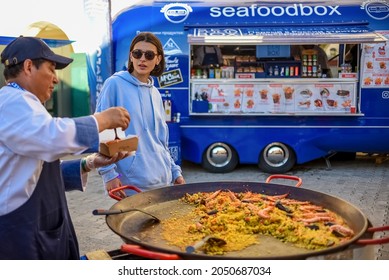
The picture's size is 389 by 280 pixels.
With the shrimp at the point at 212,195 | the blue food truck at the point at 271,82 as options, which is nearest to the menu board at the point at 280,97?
the blue food truck at the point at 271,82

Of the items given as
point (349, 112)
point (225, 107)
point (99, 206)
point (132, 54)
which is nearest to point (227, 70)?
point (225, 107)

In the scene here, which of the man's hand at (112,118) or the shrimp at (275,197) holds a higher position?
the man's hand at (112,118)

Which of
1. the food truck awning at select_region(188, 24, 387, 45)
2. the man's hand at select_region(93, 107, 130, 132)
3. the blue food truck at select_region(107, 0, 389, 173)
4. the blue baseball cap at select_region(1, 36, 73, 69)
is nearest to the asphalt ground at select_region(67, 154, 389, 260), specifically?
the blue food truck at select_region(107, 0, 389, 173)

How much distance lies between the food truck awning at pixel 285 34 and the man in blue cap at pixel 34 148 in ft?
20.7

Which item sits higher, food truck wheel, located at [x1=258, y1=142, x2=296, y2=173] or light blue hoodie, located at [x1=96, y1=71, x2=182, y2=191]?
light blue hoodie, located at [x1=96, y1=71, x2=182, y2=191]

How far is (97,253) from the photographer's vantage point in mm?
2477

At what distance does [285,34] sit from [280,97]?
1166mm

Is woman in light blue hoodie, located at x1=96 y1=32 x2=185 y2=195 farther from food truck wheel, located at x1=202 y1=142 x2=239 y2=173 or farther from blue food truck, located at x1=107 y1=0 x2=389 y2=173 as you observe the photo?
food truck wheel, located at x1=202 y1=142 x2=239 y2=173

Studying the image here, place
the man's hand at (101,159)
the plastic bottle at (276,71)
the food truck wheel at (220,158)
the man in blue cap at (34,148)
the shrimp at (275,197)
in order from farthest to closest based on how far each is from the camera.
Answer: the food truck wheel at (220,158), the plastic bottle at (276,71), the shrimp at (275,197), the man's hand at (101,159), the man in blue cap at (34,148)

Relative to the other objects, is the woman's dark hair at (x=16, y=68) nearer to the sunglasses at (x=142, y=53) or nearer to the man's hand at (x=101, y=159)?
the man's hand at (x=101, y=159)

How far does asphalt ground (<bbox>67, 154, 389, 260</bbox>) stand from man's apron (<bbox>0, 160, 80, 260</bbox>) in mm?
2774

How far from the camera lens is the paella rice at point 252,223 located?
239 cm

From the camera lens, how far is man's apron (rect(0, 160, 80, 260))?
2168 mm
